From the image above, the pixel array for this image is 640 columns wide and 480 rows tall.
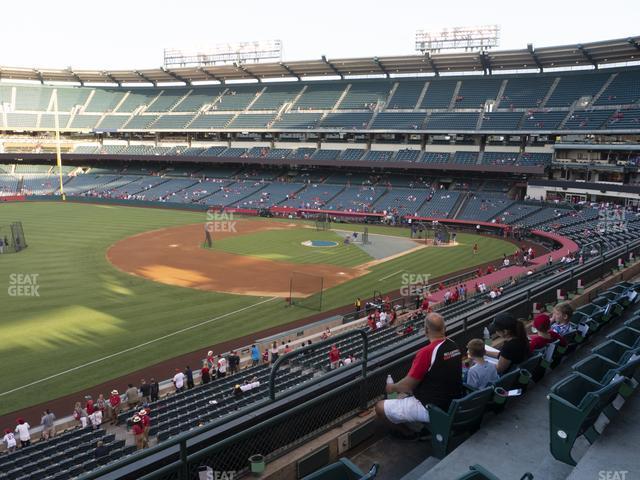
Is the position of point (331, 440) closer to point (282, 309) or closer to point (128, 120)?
point (282, 309)

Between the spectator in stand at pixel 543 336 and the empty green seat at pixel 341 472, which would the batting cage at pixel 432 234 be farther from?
the empty green seat at pixel 341 472

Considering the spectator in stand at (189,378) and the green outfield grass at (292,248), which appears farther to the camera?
the green outfield grass at (292,248)

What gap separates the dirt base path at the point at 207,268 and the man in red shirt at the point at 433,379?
925 inches

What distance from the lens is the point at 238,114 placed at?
83.3m

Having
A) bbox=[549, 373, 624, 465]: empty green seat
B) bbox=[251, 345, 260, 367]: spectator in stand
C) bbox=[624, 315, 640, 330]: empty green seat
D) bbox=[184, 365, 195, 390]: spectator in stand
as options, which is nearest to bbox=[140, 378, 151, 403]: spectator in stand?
bbox=[184, 365, 195, 390]: spectator in stand

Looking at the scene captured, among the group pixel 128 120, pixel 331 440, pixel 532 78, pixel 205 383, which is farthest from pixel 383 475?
pixel 128 120

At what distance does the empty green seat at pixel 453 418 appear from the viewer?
5091 millimetres

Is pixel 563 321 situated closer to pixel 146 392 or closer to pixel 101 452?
pixel 101 452

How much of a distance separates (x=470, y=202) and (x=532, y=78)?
2411 centimetres

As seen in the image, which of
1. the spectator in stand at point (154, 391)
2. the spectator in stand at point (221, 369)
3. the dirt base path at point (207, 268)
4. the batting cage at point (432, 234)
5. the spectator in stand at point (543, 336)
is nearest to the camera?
the spectator in stand at point (543, 336)

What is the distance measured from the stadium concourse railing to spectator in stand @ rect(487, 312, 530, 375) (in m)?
1.22

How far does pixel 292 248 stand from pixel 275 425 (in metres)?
37.5

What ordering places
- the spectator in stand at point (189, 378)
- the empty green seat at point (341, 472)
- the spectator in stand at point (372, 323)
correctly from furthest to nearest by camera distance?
1. the spectator in stand at point (372, 323)
2. the spectator in stand at point (189, 378)
3. the empty green seat at point (341, 472)

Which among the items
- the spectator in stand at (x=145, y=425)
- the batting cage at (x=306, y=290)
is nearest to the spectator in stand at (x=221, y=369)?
the spectator in stand at (x=145, y=425)
